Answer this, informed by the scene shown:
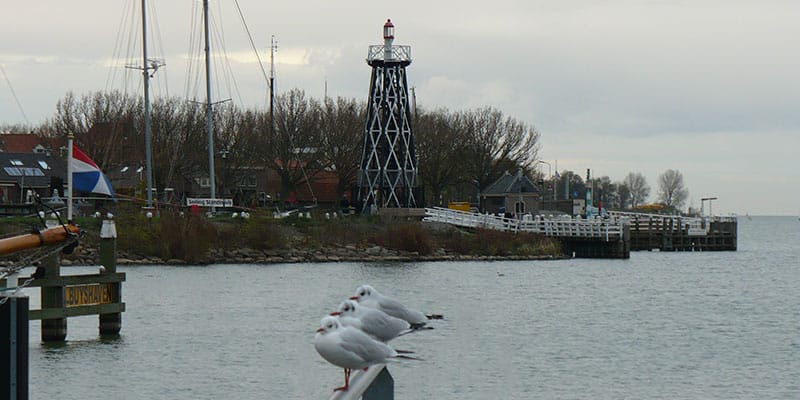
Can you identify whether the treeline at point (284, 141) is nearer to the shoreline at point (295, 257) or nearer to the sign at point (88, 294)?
the shoreline at point (295, 257)

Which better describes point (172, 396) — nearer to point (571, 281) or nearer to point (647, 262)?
point (571, 281)

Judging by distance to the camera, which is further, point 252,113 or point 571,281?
point 252,113

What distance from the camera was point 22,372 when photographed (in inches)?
604

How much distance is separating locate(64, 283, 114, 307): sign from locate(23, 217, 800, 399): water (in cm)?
136

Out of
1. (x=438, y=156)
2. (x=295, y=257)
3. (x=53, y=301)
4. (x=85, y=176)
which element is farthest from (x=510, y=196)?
(x=85, y=176)

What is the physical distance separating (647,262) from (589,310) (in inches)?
1414

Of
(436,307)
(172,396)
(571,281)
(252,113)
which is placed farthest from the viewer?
(252,113)

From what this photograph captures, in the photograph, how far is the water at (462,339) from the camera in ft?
94.9

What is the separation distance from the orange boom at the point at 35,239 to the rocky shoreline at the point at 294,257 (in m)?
45.2

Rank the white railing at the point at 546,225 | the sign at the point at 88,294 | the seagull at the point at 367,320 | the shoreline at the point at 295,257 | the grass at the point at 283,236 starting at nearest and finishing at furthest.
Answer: the seagull at the point at 367,320
the sign at the point at 88,294
the shoreline at the point at 295,257
the grass at the point at 283,236
the white railing at the point at 546,225

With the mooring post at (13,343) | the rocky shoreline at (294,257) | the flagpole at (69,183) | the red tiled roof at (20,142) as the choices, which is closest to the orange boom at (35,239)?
the flagpole at (69,183)

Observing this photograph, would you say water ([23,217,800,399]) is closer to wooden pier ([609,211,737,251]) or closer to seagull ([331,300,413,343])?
seagull ([331,300,413,343])

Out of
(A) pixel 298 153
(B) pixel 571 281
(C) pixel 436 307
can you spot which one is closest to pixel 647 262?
(B) pixel 571 281

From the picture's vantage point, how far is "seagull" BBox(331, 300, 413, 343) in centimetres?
1023
